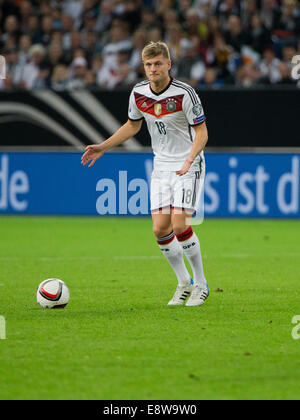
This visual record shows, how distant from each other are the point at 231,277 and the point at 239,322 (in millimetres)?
2905

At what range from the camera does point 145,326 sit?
6.81m

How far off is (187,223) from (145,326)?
1.37m

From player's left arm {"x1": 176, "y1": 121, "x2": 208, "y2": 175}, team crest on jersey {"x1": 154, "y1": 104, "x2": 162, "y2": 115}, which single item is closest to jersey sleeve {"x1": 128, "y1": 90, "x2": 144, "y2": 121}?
team crest on jersey {"x1": 154, "y1": 104, "x2": 162, "y2": 115}

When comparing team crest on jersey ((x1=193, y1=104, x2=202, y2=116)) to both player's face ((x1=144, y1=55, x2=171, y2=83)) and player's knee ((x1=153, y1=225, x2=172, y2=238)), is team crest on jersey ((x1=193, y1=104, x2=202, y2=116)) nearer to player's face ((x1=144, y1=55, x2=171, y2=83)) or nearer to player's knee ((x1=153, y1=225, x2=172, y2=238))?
player's face ((x1=144, y1=55, x2=171, y2=83))

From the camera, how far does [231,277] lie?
32.5ft

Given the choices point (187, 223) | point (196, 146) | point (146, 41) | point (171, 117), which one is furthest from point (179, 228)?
point (146, 41)

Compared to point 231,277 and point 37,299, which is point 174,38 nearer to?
point 231,277

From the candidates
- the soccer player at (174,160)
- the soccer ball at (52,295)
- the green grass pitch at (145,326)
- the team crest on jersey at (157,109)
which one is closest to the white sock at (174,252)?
the soccer player at (174,160)

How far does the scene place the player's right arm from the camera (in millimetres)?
8008

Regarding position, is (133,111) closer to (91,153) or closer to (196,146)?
(91,153)

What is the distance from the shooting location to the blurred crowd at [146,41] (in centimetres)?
1698

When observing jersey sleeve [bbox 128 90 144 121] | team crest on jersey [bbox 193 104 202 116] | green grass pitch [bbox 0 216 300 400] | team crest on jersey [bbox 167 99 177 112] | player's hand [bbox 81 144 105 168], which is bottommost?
green grass pitch [bbox 0 216 300 400]

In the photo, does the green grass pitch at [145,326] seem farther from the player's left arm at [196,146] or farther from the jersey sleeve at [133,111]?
the jersey sleeve at [133,111]

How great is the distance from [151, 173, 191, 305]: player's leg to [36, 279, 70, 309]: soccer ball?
1000mm
